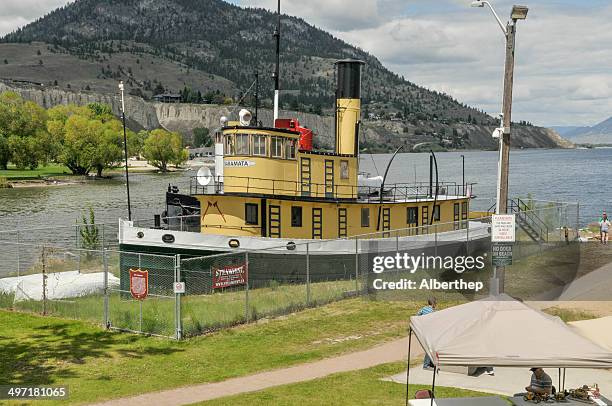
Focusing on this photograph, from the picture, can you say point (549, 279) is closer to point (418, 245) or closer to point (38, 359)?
point (418, 245)

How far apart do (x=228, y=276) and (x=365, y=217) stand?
405 inches

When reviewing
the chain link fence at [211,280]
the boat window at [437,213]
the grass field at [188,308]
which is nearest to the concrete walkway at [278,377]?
the chain link fence at [211,280]

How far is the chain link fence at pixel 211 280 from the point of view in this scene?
726 inches

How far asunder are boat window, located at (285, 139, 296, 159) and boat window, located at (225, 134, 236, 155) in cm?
219

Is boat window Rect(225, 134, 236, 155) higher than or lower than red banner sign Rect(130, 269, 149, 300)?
higher

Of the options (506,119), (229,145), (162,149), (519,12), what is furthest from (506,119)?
(162,149)

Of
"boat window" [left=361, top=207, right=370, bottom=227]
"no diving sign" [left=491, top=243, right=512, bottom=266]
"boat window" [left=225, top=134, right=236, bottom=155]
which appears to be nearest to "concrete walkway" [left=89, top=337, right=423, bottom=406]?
"no diving sign" [left=491, top=243, right=512, bottom=266]

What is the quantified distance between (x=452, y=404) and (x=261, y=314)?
398 inches

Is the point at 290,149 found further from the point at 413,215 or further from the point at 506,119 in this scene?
the point at 506,119

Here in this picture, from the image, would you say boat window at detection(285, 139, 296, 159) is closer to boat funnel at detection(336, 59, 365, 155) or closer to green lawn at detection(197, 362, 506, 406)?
boat funnel at detection(336, 59, 365, 155)

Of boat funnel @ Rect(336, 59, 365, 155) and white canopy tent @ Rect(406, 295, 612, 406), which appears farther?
boat funnel @ Rect(336, 59, 365, 155)

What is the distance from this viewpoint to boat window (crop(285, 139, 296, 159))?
2702 centimetres

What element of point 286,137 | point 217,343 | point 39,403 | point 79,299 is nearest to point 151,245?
point 79,299

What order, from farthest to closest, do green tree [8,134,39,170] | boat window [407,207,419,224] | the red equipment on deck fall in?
green tree [8,134,39,170]
boat window [407,207,419,224]
the red equipment on deck
